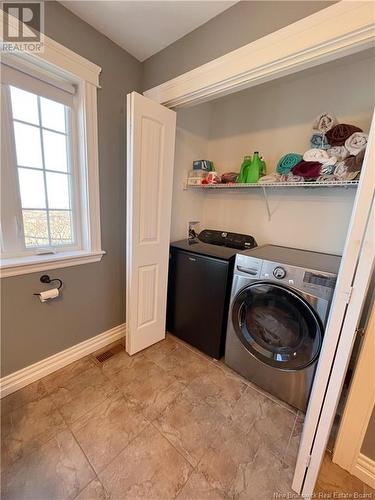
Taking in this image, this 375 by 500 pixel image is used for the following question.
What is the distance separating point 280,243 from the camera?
2.04 metres

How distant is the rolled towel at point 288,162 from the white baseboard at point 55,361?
201 cm

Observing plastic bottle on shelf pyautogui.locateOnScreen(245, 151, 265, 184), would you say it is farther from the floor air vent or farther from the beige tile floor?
the floor air vent

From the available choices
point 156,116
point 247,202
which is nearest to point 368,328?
point 247,202

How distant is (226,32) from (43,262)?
1.85m

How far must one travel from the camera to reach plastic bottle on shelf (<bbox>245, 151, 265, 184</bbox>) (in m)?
1.89

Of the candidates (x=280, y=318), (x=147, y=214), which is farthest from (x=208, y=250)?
(x=280, y=318)

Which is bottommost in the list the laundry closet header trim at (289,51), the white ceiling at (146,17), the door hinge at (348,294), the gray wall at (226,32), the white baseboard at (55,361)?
the white baseboard at (55,361)

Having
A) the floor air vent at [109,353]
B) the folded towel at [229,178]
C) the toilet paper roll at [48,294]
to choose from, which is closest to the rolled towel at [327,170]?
the folded towel at [229,178]

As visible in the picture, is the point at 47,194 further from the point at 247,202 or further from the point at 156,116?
the point at 247,202

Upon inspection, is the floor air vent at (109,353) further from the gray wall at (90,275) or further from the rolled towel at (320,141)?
the rolled towel at (320,141)

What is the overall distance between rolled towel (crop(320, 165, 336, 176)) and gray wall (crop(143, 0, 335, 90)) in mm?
819

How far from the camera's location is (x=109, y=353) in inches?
73.1

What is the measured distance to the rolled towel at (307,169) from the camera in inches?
60.2

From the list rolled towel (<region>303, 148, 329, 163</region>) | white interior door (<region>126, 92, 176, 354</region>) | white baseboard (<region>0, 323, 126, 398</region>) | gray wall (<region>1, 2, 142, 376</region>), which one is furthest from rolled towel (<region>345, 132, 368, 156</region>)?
white baseboard (<region>0, 323, 126, 398</region>)
